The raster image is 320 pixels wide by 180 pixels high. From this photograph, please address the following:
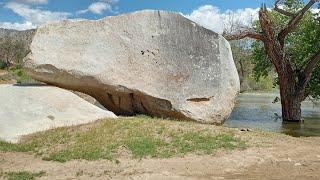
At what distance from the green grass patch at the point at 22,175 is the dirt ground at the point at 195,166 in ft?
0.70

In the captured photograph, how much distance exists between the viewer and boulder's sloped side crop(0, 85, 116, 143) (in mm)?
14370

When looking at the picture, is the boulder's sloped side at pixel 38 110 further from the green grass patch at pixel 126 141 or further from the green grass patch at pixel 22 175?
the green grass patch at pixel 22 175

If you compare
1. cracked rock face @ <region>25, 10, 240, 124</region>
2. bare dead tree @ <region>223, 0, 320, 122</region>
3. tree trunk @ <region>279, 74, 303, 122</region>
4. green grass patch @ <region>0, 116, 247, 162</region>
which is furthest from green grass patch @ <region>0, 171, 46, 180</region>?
tree trunk @ <region>279, 74, 303, 122</region>

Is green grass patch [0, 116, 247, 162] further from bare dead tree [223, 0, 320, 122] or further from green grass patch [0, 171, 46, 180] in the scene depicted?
bare dead tree [223, 0, 320, 122]

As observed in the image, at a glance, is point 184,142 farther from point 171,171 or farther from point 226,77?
point 226,77

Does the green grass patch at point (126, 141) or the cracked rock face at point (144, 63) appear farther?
the cracked rock face at point (144, 63)

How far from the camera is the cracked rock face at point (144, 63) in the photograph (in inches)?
684

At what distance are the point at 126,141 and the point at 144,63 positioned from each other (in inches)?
202

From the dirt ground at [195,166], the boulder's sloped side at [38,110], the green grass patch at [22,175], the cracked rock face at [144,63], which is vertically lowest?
the green grass patch at [22,175]

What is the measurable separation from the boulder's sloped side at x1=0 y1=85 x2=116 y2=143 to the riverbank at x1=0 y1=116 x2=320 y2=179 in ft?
1.64

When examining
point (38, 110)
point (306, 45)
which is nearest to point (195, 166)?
point (38, 110)

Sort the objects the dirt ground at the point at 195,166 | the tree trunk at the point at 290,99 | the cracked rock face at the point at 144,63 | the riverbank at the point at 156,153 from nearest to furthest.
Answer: the dirt ground at the point at 195,166 < the riverbank at the point at 156,153 < the cracked rock face at the point at 144,63 < the tree trunk at the point at 290,99

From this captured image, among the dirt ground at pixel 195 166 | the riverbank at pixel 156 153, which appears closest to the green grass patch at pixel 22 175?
the riverbank at pixel 156 153

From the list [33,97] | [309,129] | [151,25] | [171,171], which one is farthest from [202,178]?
[309,129]
